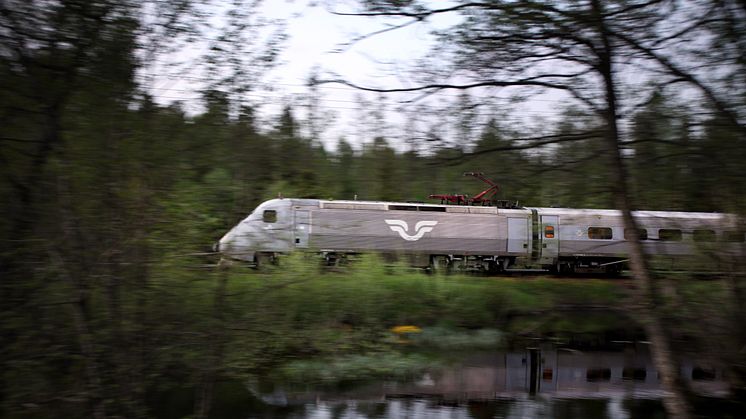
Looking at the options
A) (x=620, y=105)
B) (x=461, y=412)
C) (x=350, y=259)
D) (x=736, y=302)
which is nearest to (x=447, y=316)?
(x=350, y=259)

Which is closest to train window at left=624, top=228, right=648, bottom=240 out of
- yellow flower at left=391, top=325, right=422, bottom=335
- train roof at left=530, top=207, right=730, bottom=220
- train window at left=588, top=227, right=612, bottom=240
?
train roof at left=530, top=207, right=730, bottom=220

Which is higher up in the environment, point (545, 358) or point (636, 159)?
point (636, 159)

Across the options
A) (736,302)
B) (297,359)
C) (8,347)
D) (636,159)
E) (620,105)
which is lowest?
(297,359)

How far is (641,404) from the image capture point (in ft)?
26.2

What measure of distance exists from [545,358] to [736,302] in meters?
5.54

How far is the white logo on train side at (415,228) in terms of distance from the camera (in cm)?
1976

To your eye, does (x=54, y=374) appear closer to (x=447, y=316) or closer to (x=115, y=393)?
(x=115, y=393)

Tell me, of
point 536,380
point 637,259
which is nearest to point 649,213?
point 637,259

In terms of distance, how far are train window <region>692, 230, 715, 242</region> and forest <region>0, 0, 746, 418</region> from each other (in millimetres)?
766

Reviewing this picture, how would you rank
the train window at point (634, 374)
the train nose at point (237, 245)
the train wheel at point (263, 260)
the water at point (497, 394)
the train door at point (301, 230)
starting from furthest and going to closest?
the train window at point (634, 374) < the water at point (497, 394) < the train door at point (301, 230) < the train wheel at point (263, 260) < the train nose at point (237, 245)

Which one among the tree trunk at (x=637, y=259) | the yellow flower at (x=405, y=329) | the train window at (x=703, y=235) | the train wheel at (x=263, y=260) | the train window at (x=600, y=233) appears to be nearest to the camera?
the tree trunk at (x=637, y=259)

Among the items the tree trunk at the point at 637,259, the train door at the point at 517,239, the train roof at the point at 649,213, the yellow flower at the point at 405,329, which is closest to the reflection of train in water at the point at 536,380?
the yellow flower at the point at 405,329

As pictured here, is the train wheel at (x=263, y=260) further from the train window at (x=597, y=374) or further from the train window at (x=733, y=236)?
the train window at (x=597, y=374)

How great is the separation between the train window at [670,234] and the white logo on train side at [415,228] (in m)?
14.0
